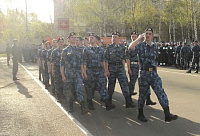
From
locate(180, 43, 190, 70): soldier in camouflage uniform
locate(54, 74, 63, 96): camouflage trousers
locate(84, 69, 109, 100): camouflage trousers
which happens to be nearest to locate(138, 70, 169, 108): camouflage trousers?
locate(84, 69, 109, 100): camouflage trousers

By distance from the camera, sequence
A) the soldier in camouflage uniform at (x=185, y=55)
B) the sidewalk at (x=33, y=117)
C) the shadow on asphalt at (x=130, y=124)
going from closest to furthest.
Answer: the shadow on asphalt at (x=130, y=124)
the sidewalk at (x=33, y=117)
the soldier in camouflage uniform at (x=185, y=55)

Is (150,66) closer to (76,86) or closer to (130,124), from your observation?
(130,124)

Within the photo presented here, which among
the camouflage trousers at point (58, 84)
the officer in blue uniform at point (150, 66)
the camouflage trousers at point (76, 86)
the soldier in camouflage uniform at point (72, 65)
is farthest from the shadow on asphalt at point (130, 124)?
the camouflage trousers at point (58, 84)

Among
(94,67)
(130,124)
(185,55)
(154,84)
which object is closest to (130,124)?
(130,124)

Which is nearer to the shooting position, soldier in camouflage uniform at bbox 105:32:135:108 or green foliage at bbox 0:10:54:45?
soldier in camouflage uniform at bbox 105:32:135:108

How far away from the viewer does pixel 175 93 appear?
798cm

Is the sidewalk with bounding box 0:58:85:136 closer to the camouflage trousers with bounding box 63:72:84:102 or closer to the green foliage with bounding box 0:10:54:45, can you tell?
the camouflage trousers with bounding box 63:72:84:102

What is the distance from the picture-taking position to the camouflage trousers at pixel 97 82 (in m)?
6.24

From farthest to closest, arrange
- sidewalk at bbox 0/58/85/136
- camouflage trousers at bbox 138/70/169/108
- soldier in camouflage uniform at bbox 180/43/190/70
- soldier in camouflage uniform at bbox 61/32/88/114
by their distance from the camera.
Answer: soldier in camouflage uniform at bbox 180/43/190/70 < soldier in camouflage uniform at bbox 61/32/88/114 < camouflage trousers at bbox 138/70/169/108 < sidewalk at bbox 0/58/85/136

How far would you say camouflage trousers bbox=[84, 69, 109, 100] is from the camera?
6238 millimetres

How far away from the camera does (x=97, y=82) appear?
6367 mm

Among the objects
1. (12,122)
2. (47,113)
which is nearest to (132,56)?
(47,113)

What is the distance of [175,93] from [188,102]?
1.28 m

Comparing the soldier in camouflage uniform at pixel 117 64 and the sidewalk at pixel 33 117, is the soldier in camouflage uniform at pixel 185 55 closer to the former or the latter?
the soldier in camouflage uniform at pixel 117 64
